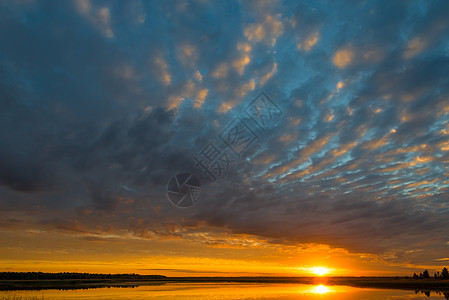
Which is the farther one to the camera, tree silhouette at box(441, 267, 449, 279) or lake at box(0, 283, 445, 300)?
tree silhouette at box(441, 267, 449, 279)

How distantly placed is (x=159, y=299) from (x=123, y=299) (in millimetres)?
6091

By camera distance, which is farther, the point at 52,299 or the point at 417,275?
the point at 417,275

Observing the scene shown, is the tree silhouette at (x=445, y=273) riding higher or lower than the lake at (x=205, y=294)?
higher

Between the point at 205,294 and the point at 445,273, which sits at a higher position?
the point at 445,273

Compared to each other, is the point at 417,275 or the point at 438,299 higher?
the point at 417,275

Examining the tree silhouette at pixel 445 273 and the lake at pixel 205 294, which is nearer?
the lake at pixel 205 294

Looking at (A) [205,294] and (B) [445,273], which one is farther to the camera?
(B) [445,273]

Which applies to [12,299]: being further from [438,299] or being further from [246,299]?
[438,299]

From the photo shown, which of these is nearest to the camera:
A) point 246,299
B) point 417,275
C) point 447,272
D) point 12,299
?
point 12,299

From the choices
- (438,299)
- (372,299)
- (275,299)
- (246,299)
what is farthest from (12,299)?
(438,299)

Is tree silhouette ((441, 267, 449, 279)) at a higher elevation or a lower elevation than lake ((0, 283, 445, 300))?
higher

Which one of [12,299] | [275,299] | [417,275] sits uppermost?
[417,275]

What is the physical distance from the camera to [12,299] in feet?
154

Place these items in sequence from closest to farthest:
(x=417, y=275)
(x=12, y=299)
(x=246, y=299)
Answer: (x=12, y=299) → (x=246, y=299) → (x=417, y=275)
